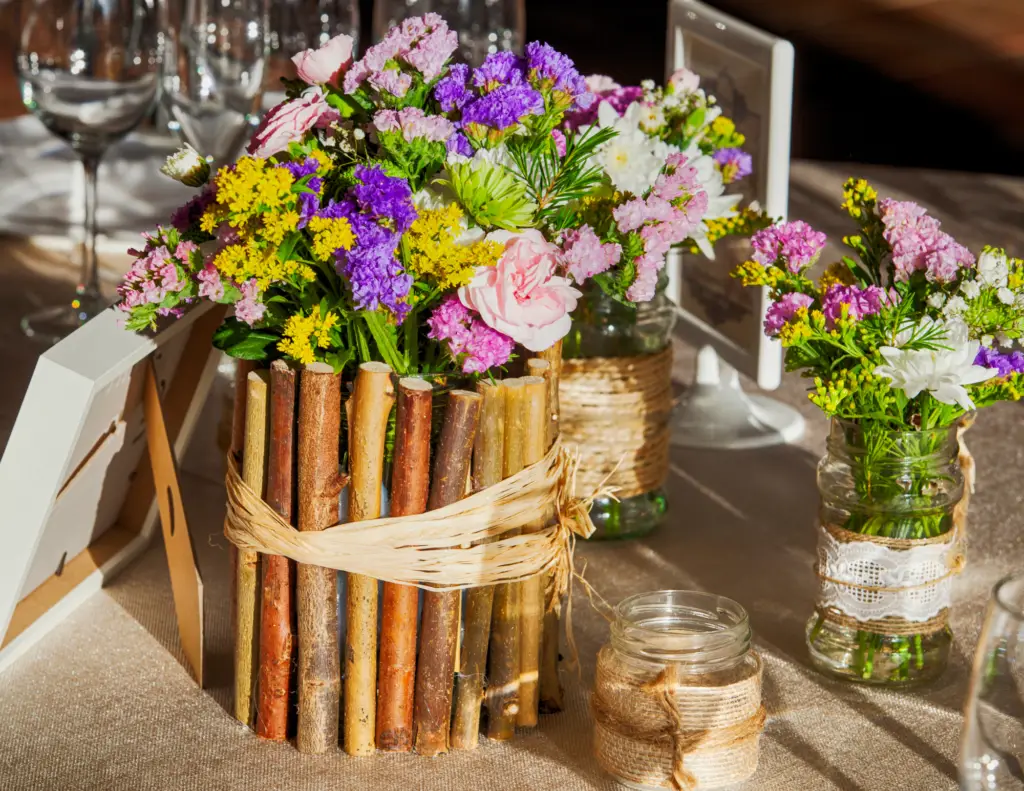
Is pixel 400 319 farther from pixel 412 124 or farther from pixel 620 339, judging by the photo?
pixel 620 339

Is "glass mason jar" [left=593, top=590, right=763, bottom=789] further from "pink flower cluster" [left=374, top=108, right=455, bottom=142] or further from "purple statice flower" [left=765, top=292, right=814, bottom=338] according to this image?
"pink flower cluster" [left=374, top=108, right=455, bottom=142]

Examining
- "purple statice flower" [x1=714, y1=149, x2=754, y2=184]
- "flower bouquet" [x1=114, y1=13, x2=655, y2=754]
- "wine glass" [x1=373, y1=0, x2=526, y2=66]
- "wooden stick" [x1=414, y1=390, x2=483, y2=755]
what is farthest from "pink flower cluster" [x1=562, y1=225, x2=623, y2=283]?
"wine glass" [x1=373, y1=0, x2=526, y2=66]

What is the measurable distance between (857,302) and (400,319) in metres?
0.31

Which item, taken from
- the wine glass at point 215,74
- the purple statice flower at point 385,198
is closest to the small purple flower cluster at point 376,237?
the purple statice flower at point 385,198

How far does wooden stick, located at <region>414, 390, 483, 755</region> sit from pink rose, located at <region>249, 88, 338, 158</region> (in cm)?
20

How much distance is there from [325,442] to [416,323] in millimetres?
99

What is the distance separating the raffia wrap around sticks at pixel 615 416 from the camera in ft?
3.89

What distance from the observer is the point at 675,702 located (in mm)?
830

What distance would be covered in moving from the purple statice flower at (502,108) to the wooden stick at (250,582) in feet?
0.70

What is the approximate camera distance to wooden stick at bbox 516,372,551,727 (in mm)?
882

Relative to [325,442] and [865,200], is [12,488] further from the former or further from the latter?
[865,200]

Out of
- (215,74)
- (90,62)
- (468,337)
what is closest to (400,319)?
(468,337)

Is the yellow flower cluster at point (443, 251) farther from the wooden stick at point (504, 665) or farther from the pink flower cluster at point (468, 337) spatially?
the wooden stick at point (504, 665)

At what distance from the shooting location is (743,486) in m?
1.33
